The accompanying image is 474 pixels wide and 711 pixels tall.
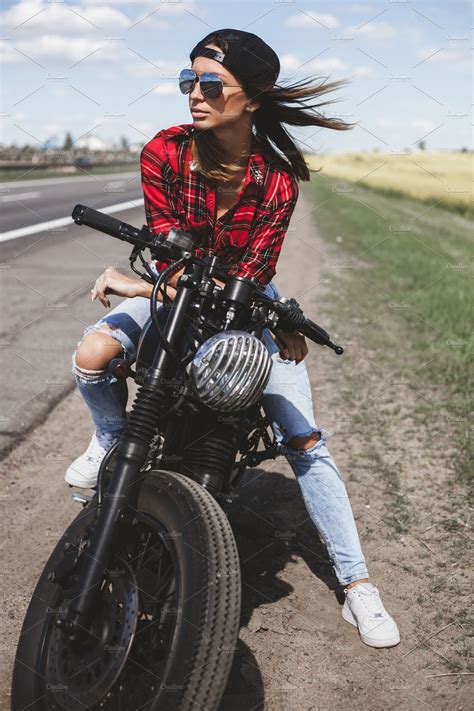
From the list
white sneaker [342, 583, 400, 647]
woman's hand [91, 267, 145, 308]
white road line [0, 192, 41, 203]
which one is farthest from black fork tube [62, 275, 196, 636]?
white road line [0, 192, 41, 203]

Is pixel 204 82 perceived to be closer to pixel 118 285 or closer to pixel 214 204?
pixel 214 204

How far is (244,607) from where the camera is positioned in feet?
11.5

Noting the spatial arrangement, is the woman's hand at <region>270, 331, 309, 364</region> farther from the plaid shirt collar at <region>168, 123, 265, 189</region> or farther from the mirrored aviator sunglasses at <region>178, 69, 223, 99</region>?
the mirrored aviator sunglasses at <region>178, 69, 223, 99</region>

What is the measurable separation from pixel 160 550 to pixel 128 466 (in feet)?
0.91

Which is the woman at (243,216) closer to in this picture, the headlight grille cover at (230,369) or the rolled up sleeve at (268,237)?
the rolled up sleeve at (268,237)

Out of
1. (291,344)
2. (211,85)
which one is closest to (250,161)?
(211,85)

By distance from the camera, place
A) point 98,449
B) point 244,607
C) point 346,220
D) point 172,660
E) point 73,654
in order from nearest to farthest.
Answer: point 172,660 → point 73,654 → point 244,607 → point 98,449 → point 346,220

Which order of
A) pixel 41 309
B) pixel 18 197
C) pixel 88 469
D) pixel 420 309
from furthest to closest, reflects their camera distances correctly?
1. pixel 18 197
2. pixel 420 309
3. pixel 41 309
4. pixel 88 469

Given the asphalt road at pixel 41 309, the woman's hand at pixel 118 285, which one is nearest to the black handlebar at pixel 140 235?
the woman's hand at pixel 118 285

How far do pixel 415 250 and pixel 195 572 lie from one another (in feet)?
49.9

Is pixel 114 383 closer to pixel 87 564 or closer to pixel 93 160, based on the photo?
pixel 87 564

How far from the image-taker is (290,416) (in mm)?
3352

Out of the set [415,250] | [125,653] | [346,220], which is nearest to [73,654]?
[125,653]

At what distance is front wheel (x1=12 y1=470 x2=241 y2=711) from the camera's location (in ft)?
7.42
